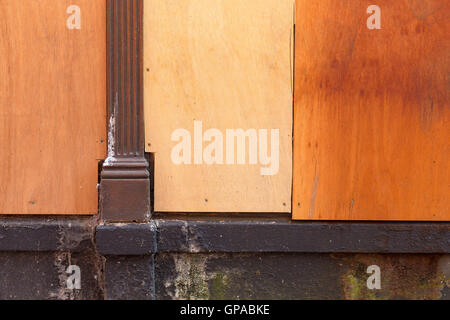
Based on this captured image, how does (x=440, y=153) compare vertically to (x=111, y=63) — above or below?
below

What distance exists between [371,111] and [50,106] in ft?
7.10

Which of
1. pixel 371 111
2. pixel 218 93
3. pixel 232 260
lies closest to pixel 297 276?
pixel 232 260

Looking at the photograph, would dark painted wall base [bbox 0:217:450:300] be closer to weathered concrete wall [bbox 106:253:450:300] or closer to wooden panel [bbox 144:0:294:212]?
weathered concrete wall [bbox 106:253:450:300]

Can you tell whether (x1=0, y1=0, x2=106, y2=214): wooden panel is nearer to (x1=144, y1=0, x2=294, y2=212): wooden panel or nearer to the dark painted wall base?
the dark painted wall base

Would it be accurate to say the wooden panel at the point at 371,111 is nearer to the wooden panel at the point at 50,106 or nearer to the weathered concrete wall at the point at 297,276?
the weathered concrete wall at the point at 297,276

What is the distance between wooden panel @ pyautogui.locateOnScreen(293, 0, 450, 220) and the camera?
275cm

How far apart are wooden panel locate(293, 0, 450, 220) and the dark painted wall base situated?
0.16 metres

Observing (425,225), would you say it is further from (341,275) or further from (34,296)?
(34,296)

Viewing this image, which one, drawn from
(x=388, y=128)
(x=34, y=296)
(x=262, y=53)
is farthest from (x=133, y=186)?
(x=388, y=128)

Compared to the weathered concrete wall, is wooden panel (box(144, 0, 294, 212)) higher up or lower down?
higher up

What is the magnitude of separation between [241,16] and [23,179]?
184 cm

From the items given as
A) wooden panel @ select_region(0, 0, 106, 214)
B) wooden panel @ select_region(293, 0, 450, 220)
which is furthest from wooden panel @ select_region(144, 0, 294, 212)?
wooden panel @ select_region(0, 0, 106, 214)

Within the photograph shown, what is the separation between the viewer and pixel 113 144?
9.07 feet

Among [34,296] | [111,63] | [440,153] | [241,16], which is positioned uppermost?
[241,16]
